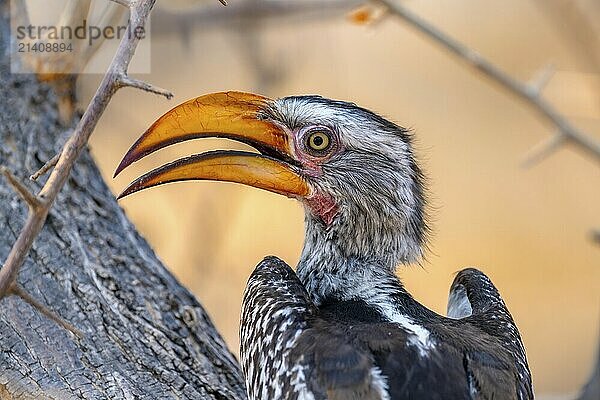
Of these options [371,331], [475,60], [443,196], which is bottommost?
[371,331]

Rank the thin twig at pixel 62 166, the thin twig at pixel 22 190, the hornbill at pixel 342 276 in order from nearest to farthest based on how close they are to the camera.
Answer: the thin twig at pixel 22 190 < the thin twig at pixel 62 166 < the hornbill at pixel 342 276

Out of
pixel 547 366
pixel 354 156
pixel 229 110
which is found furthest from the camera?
pixel 547 366

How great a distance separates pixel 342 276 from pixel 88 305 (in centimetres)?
74

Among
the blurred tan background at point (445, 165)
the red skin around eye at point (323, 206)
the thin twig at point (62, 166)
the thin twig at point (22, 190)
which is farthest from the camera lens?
the blurred tan background at point (445, 165)

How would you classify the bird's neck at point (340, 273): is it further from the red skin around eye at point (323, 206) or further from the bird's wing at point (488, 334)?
the bird's wing at point (488, 334)

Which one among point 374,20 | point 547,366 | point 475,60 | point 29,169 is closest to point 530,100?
point 475,60

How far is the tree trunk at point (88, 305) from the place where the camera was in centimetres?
266

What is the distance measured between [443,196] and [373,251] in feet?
20.7

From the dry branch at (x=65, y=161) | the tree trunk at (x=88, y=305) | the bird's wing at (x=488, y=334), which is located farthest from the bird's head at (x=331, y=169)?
the dry branch at (x=65, y=161)

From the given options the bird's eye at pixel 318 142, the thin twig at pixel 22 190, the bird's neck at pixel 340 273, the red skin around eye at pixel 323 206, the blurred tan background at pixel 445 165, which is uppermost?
the blurred tan background at pixel 445 165

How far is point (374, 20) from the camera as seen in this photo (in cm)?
347

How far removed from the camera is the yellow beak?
2.73 metres

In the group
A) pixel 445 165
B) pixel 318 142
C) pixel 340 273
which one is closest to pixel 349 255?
pixel 340 273

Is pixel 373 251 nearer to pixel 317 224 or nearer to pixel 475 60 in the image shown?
pixel 317 224
